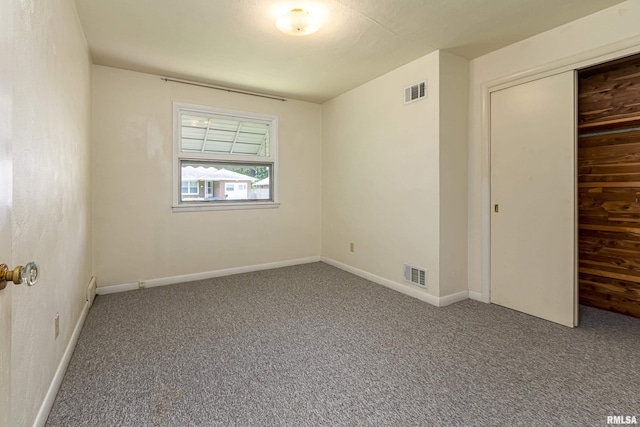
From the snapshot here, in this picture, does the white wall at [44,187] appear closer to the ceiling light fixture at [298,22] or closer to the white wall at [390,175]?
the ceiling light fixture at [298,22]

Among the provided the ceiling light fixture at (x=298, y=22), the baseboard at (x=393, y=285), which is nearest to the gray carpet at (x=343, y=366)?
the baseboard at (x=393, y=285)

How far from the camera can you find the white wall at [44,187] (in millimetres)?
1256

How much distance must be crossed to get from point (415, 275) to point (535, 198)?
4.32ft

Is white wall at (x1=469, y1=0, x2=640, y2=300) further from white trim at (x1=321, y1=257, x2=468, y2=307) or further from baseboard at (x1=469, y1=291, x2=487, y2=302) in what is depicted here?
white trim at (x1=321, y1=257, x2=468, y2=307)

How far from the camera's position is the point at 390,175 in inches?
143

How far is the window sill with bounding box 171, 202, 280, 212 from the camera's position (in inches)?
153

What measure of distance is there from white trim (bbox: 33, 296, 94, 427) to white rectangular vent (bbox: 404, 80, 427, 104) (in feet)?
11.7

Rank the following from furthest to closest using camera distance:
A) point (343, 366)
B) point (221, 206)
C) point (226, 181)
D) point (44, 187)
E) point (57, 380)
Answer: point (226, 181)
point (221, 206)
point (343, 366)
point (57, 380)
point (44, 187)

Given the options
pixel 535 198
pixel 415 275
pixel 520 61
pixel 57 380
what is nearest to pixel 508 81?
pixel 520 61

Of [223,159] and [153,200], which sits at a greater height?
[223,159]

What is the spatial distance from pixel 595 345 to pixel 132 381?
312 cm

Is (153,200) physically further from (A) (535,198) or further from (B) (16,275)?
(A) (535,198)

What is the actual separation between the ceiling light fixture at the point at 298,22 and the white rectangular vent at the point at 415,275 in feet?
8.03

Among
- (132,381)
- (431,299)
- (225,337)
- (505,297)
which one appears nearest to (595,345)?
(505,297)
